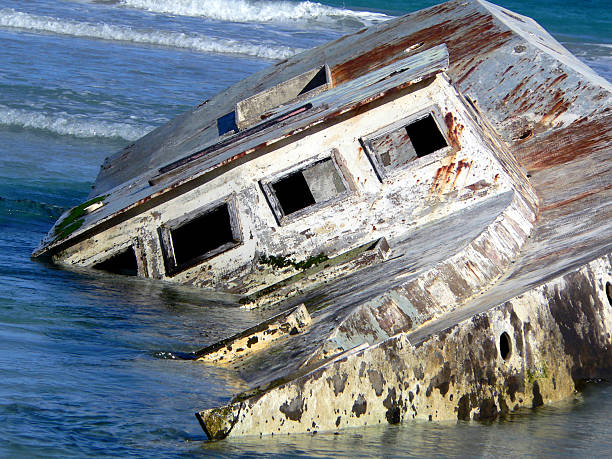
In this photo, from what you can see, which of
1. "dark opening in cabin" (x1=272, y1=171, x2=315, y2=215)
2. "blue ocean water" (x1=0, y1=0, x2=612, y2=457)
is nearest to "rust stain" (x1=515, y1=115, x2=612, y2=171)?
"dark opening in cabin" (x1=272, y1=171, x2=315, y2=215)

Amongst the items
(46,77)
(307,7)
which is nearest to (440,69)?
(46,77)

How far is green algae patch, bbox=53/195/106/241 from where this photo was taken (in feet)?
23.6

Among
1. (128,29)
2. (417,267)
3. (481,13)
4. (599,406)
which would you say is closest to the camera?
(599,406)

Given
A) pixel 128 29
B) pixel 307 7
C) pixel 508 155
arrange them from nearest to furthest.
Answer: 1. pixel 508 155
2. pixel 128 29
3. pixel 307 7

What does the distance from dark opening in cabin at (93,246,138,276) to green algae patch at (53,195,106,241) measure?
0.37 metres

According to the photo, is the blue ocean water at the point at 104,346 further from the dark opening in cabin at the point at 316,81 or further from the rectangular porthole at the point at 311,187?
the dark opening in cabin at the point at 316,81

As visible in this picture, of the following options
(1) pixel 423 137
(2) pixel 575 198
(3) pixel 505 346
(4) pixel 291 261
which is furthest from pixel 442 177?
(3) pixel 505 346

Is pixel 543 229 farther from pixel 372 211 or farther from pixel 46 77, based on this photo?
pixel 46 77

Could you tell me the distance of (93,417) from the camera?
4312 mm

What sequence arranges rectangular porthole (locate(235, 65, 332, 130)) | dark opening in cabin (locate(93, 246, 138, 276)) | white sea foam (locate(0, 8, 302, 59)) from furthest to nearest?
white sea foam (locate(0, 8, 302, 59)) → rectangular porthole (locate(235, 65, 332, 130)) → dark opening in cabin (locate(93, 246, 138, 276))

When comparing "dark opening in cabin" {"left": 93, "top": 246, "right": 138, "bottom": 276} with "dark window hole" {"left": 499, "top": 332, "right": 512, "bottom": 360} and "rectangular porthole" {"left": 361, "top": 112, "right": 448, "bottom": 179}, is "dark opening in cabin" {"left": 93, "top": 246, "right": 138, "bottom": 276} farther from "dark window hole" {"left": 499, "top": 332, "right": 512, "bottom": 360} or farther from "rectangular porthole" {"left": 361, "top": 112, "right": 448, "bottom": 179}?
"dark window hole" {"left": 499, "top": 332, "right": 512, "bottom": 360}

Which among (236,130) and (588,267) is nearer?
(588,267)

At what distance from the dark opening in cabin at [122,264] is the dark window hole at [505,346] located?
3449mm

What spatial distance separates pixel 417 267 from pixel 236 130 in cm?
358
